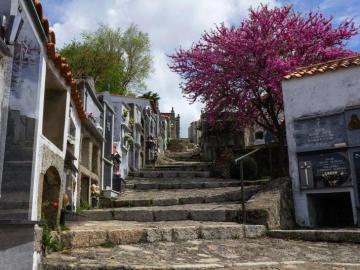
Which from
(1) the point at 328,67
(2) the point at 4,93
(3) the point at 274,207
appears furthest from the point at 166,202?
(2) the point at 4,93

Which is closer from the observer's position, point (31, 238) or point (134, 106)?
point (31, 238)

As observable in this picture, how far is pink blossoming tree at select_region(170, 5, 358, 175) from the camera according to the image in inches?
513

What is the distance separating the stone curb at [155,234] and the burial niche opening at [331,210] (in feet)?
6.83

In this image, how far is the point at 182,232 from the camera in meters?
6.13

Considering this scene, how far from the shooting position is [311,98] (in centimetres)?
874

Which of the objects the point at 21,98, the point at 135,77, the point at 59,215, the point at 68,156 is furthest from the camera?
the point at 135,77

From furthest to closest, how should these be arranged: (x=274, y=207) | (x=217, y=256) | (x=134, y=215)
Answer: (x=134, y=215) < (x=274, y=207) < (x=217, y=256)

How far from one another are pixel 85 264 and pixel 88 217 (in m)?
3.68

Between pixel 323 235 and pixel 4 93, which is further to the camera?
pixel 323 235

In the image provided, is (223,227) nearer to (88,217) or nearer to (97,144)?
(88,217)

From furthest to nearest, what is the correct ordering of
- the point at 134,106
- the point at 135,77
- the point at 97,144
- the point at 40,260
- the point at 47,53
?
the point at 135,77, the point at 134,106, the point at 97,144, the point at 47,53, the point at 40,260

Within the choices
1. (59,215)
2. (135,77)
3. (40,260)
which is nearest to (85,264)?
(40,260)

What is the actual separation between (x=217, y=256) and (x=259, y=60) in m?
9.21

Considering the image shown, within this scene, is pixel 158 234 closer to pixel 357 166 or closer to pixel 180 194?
pixel 357 166
